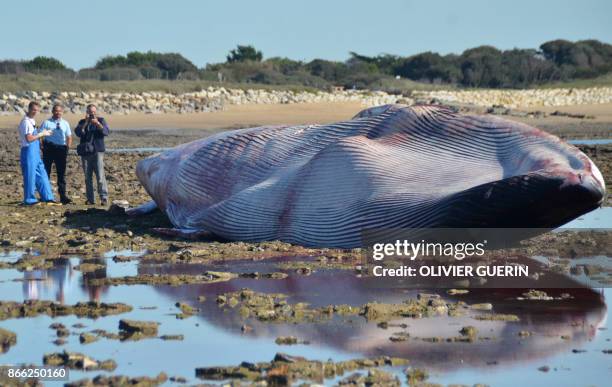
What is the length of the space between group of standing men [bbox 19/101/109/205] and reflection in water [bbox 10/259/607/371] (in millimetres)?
6955

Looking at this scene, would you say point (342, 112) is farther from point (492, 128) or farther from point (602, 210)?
point (492, 128)

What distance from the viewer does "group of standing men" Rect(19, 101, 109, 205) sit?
20.3 metres

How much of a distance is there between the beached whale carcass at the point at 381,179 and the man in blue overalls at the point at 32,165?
15.2ft

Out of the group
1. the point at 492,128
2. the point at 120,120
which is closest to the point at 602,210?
the point at 492,128

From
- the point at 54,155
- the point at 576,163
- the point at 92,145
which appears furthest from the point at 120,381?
the point at 54,155

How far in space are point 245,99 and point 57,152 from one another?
35527 millimetres

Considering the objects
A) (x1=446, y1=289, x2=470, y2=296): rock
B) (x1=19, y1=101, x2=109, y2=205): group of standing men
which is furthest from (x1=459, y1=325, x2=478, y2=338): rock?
(x1=19, y1=101, x2=109, y2=205): group of standing men

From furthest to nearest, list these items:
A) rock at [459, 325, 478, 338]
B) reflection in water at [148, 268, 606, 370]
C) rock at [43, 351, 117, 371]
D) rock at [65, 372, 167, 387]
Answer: rock at [459, 325, 478, 338] → reflection in water at [148, 268, 606, 370] → rock at [43, 351, 117, 371] → rock at [65, 372, 167, 387]

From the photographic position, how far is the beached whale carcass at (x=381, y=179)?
43.3ft

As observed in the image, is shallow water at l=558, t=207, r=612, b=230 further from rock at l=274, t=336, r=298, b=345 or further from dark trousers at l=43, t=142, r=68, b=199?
dark trousers at l=43, t=142, r=68, b=199

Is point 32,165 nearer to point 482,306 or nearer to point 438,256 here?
point 438,256

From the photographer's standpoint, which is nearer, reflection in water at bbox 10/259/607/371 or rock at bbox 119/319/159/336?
reflection in water at bbox 10/259/607/371

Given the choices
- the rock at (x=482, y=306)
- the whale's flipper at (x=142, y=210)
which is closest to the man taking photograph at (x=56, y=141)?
the whale's flipper at (x=142, y=210)

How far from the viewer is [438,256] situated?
45.5 feet
